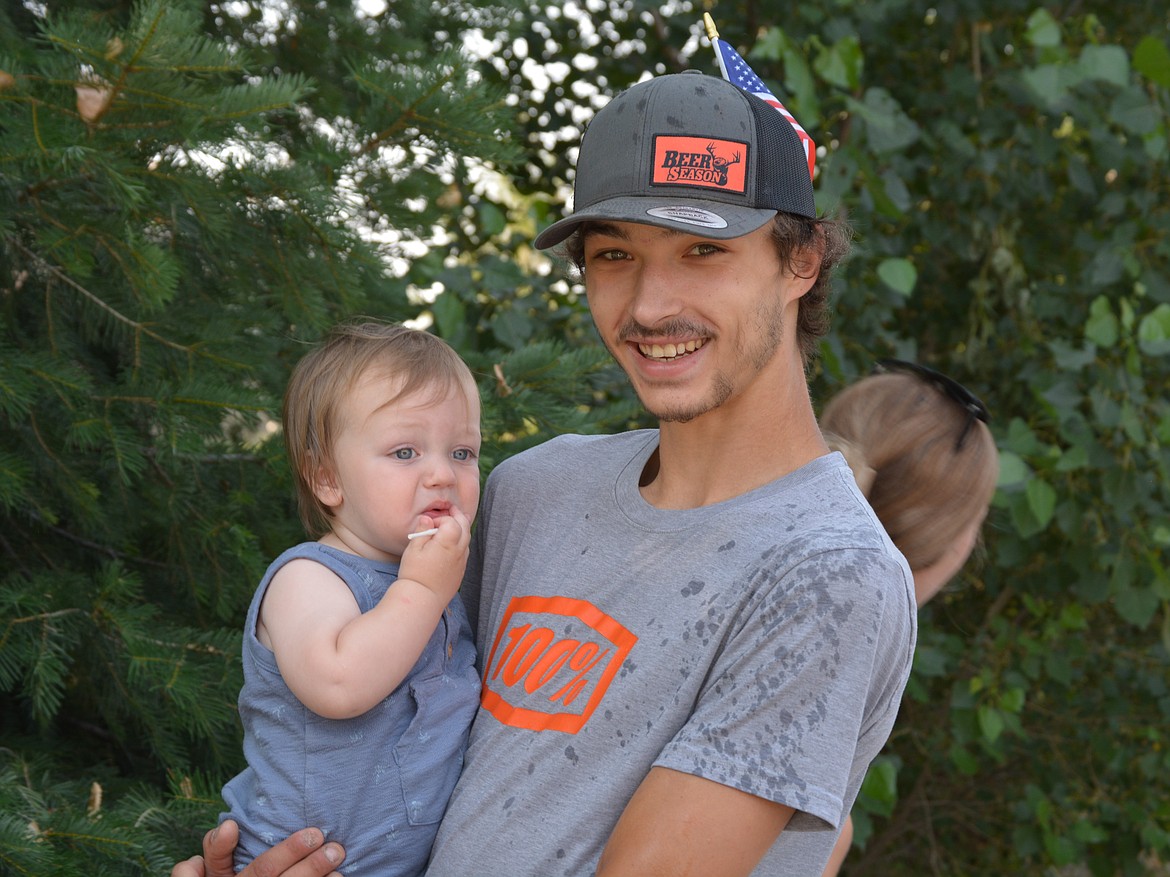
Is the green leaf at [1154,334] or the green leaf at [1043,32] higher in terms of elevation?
the green leaf at [1043,32]

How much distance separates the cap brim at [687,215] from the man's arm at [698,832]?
678 millimetres

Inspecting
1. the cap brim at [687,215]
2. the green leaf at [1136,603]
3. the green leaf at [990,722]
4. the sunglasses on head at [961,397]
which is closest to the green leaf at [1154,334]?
the green leaf at [1136,603]

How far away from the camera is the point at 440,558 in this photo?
1.65 metres

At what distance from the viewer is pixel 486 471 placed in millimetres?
2350

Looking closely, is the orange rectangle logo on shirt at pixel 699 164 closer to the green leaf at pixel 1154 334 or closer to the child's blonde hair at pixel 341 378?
the child's blonde hair at pixel 341 378

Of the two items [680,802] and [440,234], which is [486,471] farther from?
[440,234]

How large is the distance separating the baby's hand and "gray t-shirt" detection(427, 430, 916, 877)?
110mm

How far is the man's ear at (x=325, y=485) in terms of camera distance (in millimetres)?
1793

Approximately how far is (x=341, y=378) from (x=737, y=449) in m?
0.59

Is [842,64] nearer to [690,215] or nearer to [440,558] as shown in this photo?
[690,215]

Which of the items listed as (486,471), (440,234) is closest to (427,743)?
(486,471)

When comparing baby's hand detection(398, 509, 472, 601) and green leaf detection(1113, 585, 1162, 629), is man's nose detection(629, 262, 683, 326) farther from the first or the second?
green leaf detection(1113, 585, 1162, 629)

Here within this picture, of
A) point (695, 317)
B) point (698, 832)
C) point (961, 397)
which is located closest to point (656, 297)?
point (695, 317)

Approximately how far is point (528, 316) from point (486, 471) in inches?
35.8
